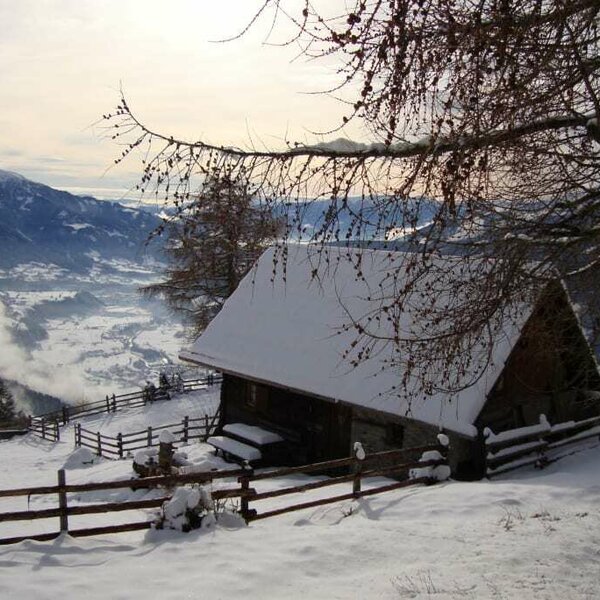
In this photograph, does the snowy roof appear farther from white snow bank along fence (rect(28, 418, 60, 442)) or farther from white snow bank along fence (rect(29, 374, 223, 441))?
white snow bank along fence (rect(28, 418, 60, 442))

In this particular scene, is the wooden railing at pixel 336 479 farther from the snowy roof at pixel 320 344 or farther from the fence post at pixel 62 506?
the fence post at pixel 62 506

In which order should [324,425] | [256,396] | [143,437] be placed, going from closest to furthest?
1. [324,425]
2. [256,396]
3. [143,437]

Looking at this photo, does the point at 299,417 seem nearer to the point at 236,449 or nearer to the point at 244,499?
the point at 236,449

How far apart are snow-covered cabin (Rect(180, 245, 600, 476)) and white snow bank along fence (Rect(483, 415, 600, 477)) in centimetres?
48

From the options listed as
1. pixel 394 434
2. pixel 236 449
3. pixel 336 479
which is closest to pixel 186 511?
pixel 336 479

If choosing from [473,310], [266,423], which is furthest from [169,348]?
[473,310]

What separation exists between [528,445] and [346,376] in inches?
165

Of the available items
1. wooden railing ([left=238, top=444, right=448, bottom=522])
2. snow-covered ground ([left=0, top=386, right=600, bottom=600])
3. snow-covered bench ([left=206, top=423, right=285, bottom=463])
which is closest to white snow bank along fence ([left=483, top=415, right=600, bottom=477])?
wooden railing ([left=238, top=444, right=448, bottom=522])

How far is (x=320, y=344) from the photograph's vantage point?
14.3m

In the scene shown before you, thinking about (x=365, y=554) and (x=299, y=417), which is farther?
(x=299, y=417)

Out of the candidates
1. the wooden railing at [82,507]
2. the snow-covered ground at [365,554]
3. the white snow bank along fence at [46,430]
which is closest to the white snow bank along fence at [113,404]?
the white snow bank along fence at [46,430]

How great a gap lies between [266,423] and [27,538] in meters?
8.80

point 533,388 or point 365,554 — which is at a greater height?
point 533,388

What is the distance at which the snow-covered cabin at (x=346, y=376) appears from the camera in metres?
11.5
